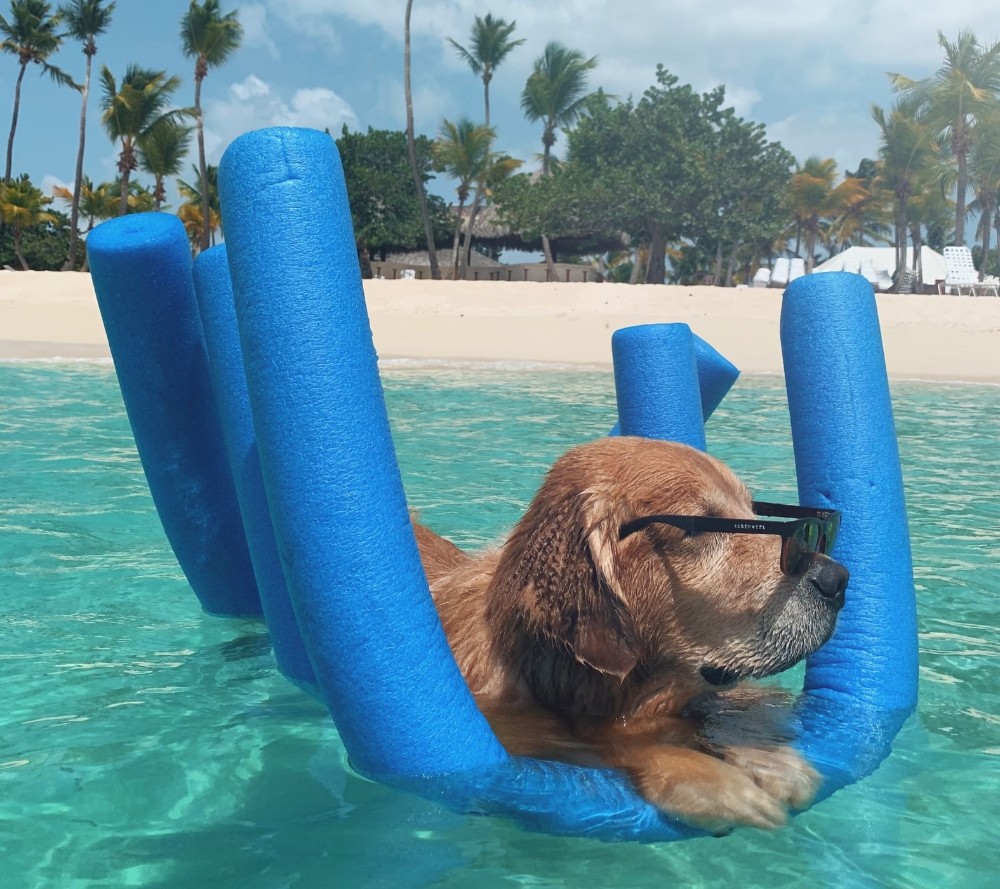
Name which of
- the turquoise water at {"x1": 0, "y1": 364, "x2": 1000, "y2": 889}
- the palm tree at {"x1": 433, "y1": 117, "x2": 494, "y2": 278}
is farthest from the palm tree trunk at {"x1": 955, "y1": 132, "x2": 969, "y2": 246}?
the turquoise water at {"x1": 0, "y1": 364, "x2": 1000, "y2": 889}

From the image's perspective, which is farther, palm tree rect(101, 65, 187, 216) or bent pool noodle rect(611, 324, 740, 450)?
palm tree rect(101, 65, 187, 216)

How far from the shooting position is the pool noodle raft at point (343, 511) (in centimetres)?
252

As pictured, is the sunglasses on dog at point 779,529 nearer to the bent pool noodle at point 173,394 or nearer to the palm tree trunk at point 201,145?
the bent pool noodle at point 173,394

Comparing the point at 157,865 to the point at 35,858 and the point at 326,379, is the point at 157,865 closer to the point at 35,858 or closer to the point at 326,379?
the point at 35,858

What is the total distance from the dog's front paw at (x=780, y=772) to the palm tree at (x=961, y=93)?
59943 millimetres

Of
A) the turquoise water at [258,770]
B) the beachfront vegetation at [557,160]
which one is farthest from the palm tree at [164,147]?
the turquoise water at [258,770]

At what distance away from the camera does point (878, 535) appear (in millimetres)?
3531

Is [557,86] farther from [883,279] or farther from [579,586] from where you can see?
[579,586]

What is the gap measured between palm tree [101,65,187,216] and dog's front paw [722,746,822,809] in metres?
52.3

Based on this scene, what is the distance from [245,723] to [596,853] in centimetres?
151

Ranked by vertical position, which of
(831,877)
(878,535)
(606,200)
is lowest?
(831,877)

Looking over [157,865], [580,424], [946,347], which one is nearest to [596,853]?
[157,865]

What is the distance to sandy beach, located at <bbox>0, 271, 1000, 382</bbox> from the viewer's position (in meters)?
25.5

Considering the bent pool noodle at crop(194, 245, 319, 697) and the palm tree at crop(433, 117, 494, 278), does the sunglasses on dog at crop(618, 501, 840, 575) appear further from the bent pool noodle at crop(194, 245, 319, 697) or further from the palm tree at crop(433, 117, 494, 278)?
the palm tree at crop(433, 117, 494, 278)
